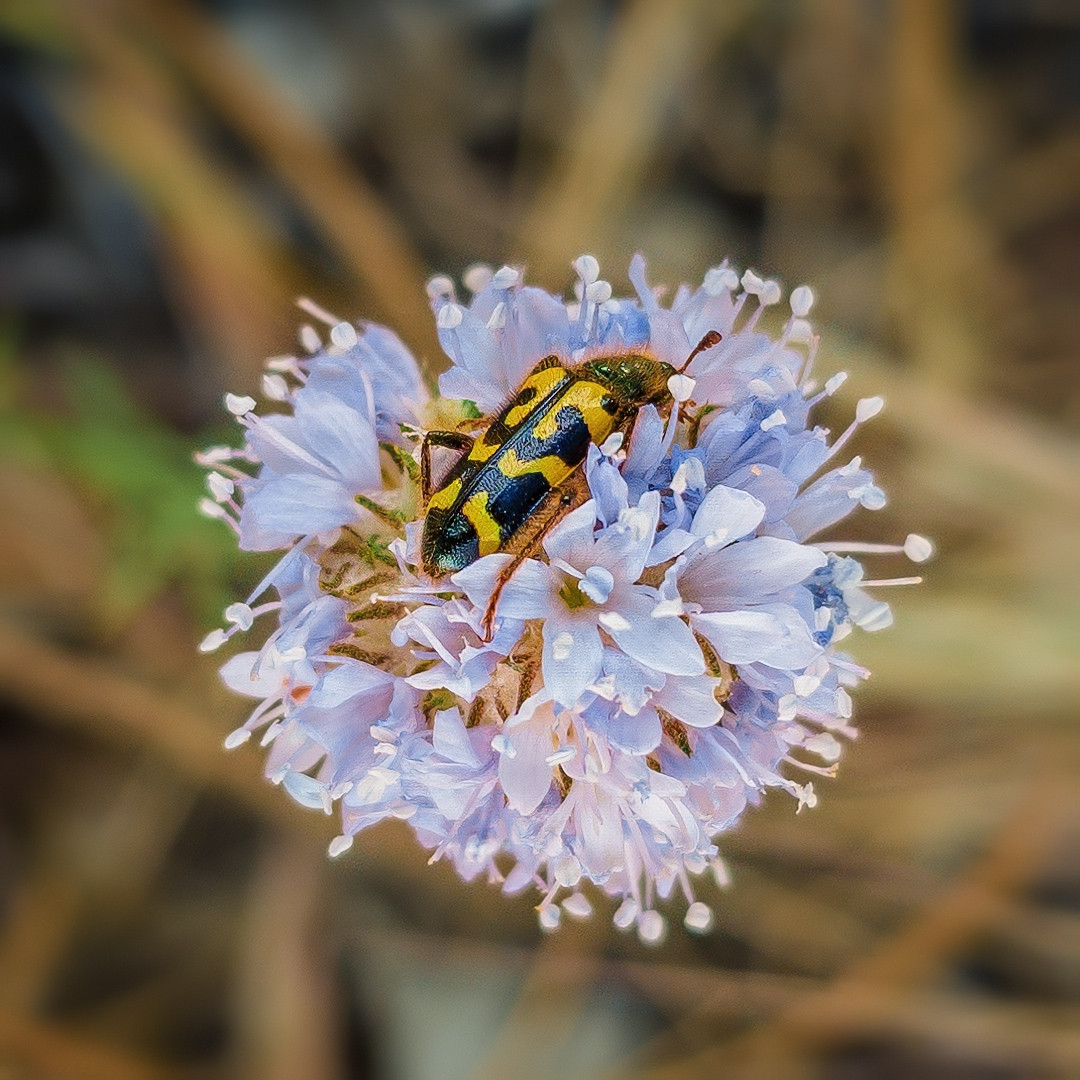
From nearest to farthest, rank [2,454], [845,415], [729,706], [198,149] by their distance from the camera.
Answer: [729,706] → [845,415] → [2,454] → [198,149]

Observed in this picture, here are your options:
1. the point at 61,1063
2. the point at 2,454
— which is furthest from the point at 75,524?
the point at 61,1063

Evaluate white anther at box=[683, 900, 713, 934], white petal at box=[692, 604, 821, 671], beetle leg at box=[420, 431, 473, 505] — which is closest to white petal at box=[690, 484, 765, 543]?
white petal at box=[692, 604, 821, 671]

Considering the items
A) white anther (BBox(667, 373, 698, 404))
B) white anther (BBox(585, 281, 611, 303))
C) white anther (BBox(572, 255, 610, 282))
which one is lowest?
white anther (BBox(667, 373, 698, 404))

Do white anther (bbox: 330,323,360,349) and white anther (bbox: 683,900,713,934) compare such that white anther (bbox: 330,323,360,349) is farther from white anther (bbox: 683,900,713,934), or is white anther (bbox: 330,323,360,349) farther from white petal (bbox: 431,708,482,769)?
white anther (bbox: 683,900,713,934)

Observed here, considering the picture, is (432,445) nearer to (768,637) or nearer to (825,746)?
(768,637)

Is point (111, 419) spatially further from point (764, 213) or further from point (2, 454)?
point (764, 213)
